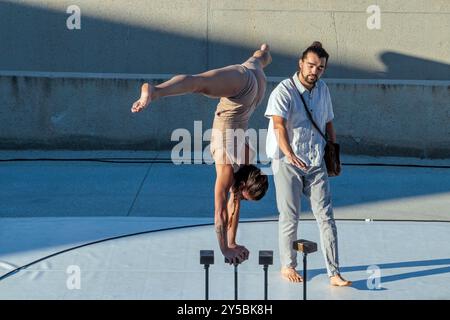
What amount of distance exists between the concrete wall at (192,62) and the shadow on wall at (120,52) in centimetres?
1

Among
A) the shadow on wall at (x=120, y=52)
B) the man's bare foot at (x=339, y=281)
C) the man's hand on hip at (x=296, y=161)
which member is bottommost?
the man's bare foot at (x=339, y=281)

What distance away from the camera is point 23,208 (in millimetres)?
9734

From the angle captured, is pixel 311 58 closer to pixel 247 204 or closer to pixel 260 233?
pixel 260 233

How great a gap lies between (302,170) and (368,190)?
316cm

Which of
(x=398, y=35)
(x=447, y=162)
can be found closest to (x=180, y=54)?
(x=398, y=35)

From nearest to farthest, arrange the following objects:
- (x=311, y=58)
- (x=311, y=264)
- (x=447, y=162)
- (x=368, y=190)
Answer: (x=311, y=58) < (x=311, y=264) < (x=368, y=190) < (x=447, y=162)

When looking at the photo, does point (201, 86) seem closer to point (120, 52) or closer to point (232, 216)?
point (232, 216)

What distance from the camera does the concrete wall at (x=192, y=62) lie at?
1178 centimetres

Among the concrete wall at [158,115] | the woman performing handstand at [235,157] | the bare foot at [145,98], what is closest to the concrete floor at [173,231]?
the concrete wall at [158,115]

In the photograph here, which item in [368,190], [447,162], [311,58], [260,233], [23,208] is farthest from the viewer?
[447,162]

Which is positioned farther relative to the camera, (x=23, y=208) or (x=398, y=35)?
(x=398, y=35)

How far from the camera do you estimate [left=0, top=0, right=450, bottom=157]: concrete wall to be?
11.8 meters

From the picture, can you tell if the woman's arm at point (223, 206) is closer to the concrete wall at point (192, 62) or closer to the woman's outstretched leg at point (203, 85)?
the woman's outstretched leg at point (203, 85)

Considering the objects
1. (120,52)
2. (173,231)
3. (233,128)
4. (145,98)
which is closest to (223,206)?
(233,128)
